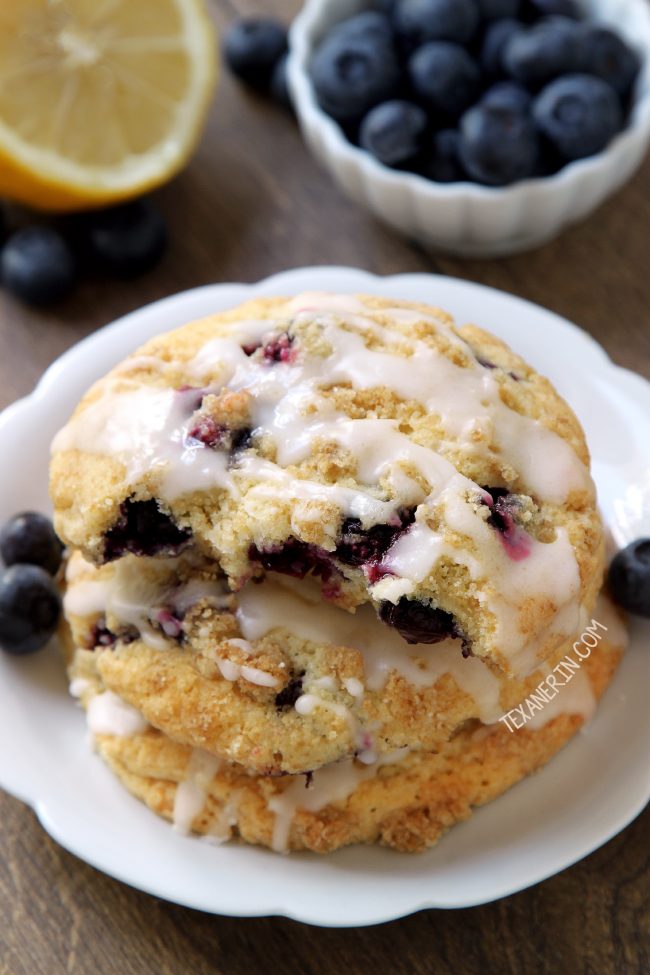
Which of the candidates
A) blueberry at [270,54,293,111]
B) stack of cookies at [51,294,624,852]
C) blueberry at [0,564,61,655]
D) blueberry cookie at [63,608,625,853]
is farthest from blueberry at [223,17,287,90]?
blueberry cookie at [63,608,625,853]

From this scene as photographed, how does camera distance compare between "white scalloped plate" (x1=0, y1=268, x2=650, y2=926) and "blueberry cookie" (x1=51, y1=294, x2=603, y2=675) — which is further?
"white scalloped plate" (x1=0, y1=268, x2=650, y2=926)

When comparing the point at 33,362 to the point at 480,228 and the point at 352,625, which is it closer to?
the point at 480,228

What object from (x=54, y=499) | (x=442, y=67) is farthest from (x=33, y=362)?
(x=442, y=67)

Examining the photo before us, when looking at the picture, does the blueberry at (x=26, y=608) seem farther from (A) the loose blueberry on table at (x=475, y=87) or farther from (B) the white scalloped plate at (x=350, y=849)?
(A) the loose blueberry on table at (x=475, y=87)

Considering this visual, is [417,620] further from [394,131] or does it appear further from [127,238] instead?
[127,238]

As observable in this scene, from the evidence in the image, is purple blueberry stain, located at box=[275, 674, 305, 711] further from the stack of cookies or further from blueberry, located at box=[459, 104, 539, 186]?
blueberry, located at box=[459, 104, 539, 186]

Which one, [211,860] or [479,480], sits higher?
[479,480]
